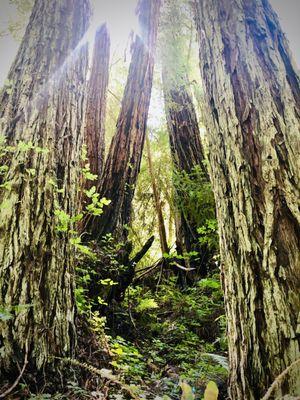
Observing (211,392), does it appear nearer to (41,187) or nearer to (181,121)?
(41,187)

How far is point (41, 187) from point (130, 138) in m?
3.43

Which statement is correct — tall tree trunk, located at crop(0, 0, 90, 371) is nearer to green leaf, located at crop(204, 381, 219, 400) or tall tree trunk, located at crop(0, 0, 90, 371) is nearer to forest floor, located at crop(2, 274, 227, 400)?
forest floor, located at crop(2, 274, 227, 400)

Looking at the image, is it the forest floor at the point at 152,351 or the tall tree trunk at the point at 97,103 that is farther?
the tall tree trunk at the point at 97,103

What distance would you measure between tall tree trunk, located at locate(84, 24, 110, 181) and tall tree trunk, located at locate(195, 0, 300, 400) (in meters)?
3.85

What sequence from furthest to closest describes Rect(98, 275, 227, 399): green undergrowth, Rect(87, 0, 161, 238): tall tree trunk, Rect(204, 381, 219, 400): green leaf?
1. Rect(87, 0, 161, 238): tall tree trunk
2. Rect(98, 275, 227, 399): green undergrowth
3. Rect(204, 381, 219, 400): green leaf

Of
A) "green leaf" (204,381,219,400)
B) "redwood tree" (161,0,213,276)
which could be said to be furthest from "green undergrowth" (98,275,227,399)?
"green leaf" (204,381,219,400)

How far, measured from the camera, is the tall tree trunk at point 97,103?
6047mm

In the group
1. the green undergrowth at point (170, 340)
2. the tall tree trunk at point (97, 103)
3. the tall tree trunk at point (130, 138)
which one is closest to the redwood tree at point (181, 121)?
the tall tree trunk at point (130, 138)

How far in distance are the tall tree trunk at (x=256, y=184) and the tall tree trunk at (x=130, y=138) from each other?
310cm

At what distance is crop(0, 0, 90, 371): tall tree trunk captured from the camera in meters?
2.17

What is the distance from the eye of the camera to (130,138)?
576 cm

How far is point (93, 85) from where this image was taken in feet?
23.0

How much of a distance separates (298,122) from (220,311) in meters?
3.43

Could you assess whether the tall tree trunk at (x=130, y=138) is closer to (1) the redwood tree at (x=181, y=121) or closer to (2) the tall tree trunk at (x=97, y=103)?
(2) the tall tree trunk at (x=97, y=103)
